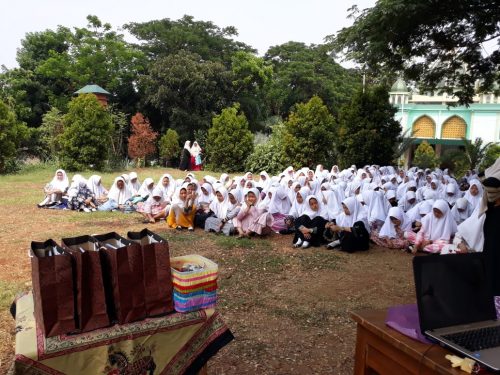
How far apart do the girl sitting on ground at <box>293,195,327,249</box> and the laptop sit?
563cm

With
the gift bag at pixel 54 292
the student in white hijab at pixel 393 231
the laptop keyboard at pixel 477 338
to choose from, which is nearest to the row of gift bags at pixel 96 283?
the gift bag at pixel 54 292

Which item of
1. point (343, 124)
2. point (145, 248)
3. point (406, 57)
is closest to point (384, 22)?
point (406, 57)

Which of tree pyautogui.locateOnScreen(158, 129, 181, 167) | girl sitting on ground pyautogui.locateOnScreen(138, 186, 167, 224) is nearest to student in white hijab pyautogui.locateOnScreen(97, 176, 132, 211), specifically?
girl sitting on ground pyautogui.locateOnScreen(138, 186, 167, 224)

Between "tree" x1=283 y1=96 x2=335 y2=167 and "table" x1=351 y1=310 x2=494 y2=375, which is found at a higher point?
"tree" x1=283 y1=96 x2=335 y2=167

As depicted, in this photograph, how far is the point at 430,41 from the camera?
34.3 feet

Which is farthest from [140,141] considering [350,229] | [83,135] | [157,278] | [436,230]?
[157,278]

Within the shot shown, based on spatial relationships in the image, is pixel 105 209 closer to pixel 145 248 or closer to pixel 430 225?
pixel 430 225

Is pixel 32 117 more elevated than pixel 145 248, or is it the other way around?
pixel 32 117

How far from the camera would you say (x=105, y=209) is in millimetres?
10391

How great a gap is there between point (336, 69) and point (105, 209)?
26.9m

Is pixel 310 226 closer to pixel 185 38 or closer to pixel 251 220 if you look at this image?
pixel 251 220

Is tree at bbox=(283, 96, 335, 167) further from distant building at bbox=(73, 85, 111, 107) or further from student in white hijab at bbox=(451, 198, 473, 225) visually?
student in white hijab at bbox=(451, 198, 473, 225)

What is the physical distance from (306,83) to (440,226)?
84.7 feet

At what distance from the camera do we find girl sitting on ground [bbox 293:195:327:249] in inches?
303
